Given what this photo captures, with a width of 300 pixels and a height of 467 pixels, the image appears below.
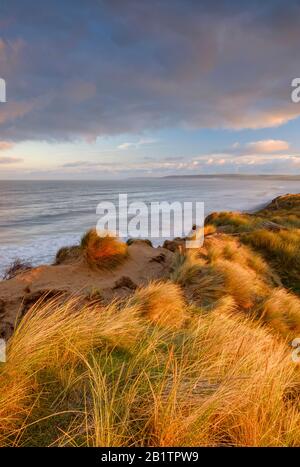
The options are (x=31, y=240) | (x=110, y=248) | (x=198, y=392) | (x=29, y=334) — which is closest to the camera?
(x=198, y=392)

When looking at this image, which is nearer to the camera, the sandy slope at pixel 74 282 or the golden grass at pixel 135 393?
the golden grass at pixel 135 393

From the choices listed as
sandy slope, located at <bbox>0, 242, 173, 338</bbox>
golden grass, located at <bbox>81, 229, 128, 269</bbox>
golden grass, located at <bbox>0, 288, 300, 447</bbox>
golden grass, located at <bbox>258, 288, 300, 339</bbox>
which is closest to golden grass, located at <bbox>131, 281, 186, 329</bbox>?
sandy slope, located at <bbox>0, 242, 173, 338</bbox>

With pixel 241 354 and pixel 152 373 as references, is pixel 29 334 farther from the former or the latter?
pixel 241 354

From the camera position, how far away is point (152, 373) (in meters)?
2.77

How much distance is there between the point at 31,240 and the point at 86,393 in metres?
16.9

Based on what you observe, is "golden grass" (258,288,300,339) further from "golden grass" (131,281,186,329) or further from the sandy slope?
the sandy slope

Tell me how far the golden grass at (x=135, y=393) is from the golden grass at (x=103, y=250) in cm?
456

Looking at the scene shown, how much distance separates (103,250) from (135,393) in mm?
6162

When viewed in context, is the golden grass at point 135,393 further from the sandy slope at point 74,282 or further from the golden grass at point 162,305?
the sandy slope at point 74,282

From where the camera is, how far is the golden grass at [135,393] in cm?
211

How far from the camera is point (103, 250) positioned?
8328 millimetres

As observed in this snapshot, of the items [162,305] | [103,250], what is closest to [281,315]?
[162,305]

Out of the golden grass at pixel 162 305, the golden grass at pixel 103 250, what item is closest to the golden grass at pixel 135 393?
the golden grass at pixel 162 305
